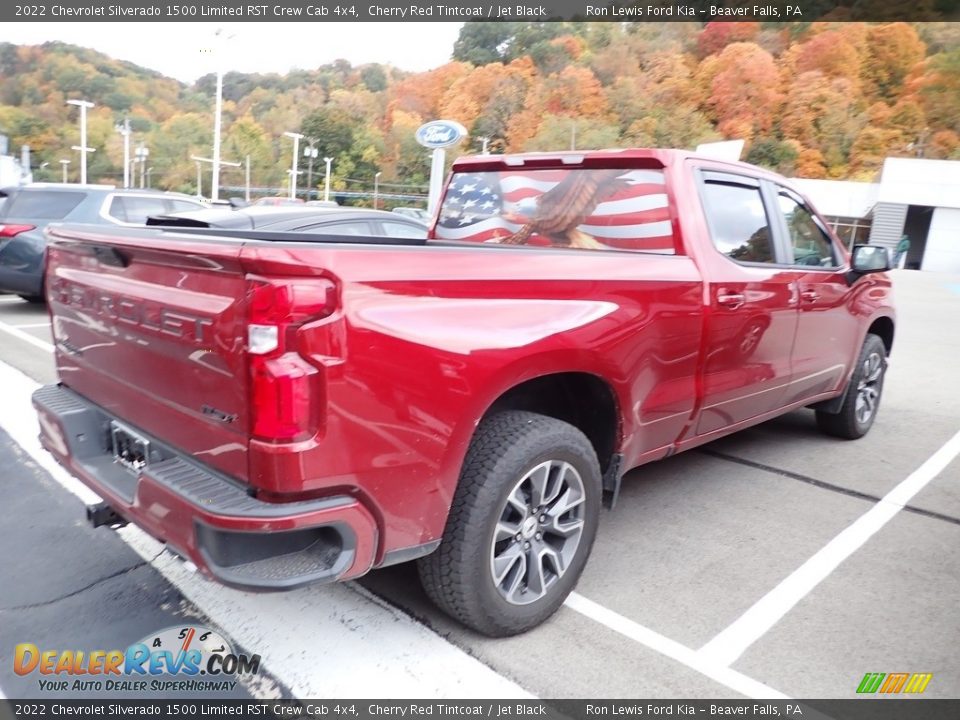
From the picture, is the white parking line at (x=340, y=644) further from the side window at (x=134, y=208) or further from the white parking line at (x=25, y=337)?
the side window at (x=134, y=208)

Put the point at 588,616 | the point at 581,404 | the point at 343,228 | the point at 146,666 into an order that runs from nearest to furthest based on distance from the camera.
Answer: the point at 146,666 → the point at 588,616 → the point at 581,404 → the point at 343,228

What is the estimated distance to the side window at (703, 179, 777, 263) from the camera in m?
3.54

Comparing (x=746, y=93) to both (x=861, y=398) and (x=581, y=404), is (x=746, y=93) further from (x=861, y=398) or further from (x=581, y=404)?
(x=581, y=404)

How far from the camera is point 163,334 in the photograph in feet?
7.27

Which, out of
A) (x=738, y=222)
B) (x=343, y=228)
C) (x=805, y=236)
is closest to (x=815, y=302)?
(x=805, y=236)

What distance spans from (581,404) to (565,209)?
114 centimetres

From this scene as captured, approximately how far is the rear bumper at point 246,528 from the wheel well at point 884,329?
4617 millimetres

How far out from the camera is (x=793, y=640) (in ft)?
8.91

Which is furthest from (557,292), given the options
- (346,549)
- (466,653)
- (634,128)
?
(634,128)

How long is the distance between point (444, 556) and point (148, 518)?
3.09 ft

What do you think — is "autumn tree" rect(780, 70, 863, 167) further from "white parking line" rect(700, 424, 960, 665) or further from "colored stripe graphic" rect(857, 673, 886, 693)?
"colored stripe graphic" rect(857, 673, 886, 693)

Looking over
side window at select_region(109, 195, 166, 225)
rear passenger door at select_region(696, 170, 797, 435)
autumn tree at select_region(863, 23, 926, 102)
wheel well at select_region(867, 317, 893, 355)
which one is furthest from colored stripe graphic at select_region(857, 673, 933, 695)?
autumn tree at select_region(863, 23, 926, 102)

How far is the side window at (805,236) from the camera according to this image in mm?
4223

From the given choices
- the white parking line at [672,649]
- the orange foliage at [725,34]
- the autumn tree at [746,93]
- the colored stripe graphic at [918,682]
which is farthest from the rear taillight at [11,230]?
the orange foliage at [725,34]
